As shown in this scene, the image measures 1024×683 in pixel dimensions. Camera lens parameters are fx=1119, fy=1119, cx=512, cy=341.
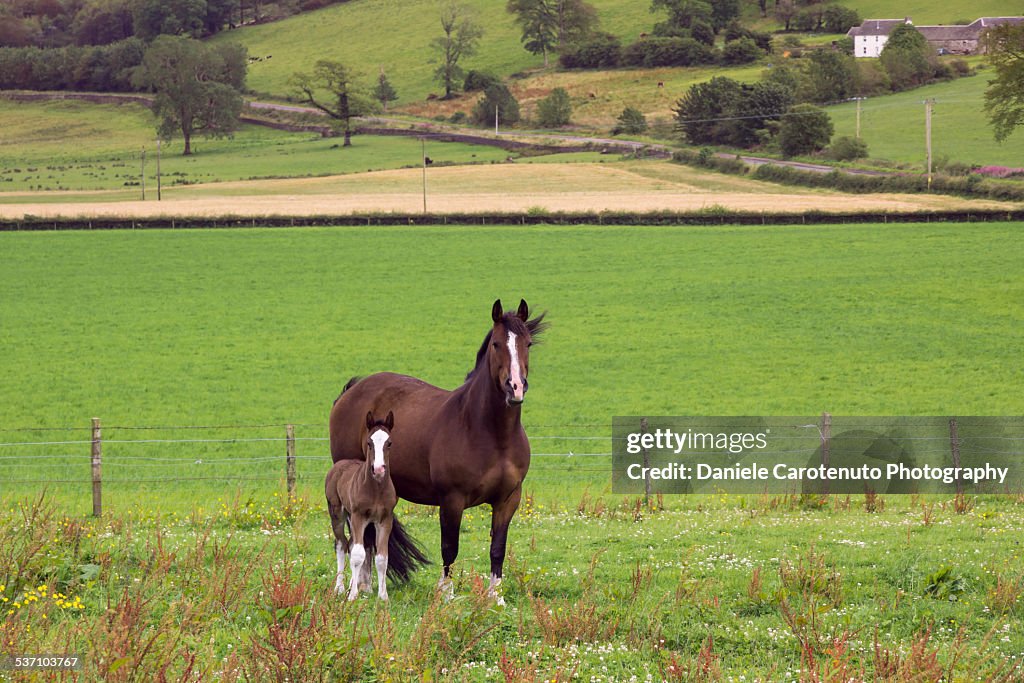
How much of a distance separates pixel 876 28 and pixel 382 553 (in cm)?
16483

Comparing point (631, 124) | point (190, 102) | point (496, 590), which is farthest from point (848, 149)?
point (496, 590)

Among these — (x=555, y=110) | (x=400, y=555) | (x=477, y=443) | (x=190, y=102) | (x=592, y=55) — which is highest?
(x=592, y=55)

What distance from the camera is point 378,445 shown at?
10.2 m

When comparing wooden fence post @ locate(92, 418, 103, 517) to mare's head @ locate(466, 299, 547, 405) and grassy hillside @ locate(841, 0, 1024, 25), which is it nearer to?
mare's head @ locate(466, 299, 547, 405)

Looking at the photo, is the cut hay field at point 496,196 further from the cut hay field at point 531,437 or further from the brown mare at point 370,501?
the brown mare at point 370,501

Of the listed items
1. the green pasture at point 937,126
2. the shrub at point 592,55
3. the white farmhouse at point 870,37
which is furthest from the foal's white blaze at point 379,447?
the white farmhouse at point 870,37

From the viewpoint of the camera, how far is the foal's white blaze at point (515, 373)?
368 inches

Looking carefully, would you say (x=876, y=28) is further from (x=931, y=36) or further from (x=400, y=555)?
(x=400, y=555)

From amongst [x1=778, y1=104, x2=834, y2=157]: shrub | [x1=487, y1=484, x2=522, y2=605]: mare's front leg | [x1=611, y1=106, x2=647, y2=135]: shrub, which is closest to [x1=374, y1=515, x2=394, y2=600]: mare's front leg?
[x1=487, y1=484, x2=522, y2=605]: mare's front leg

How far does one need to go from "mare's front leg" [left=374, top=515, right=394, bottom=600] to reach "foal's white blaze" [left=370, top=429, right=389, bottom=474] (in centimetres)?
87

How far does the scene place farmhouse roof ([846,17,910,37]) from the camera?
A: 158500 mm

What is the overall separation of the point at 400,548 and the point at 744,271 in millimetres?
45938

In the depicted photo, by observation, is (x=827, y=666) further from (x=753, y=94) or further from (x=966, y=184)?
(x=753, y=94)

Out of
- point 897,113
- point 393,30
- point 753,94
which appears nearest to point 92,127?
point 393,30
